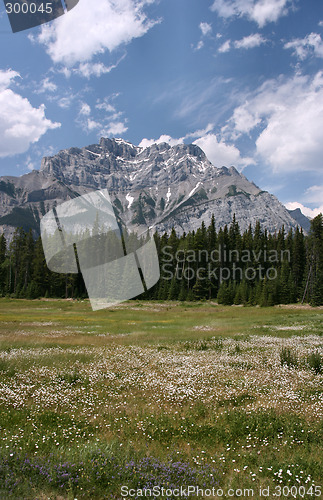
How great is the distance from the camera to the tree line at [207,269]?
73.7 meters

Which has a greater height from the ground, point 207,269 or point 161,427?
point 207,269

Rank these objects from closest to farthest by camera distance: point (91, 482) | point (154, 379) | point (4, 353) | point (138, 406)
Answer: point (91, 482) < point (138, 406) < point (154, 379) < point (4, 353)

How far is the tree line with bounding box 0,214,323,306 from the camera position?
242ft

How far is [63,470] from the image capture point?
5332 mm

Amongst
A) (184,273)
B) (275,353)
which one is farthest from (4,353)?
(184,273)

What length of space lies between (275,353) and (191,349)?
5.49 metres

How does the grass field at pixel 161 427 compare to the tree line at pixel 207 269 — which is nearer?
the grass field at pixel 161 427

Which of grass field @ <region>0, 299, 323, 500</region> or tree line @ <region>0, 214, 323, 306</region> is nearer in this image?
grass field @ <region>0, 299, 323, 500</region>

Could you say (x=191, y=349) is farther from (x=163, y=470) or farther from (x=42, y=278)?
(x=42, y=278)

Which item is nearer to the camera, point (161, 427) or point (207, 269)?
point (161, 427)

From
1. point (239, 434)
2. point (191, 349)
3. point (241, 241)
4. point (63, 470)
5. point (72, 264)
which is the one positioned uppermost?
point (241, 241)

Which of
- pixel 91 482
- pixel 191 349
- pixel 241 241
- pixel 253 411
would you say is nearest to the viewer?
pixel 91 482

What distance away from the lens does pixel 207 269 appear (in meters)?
87.1

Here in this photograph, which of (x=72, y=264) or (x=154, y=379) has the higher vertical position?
(x=72, y=264)
